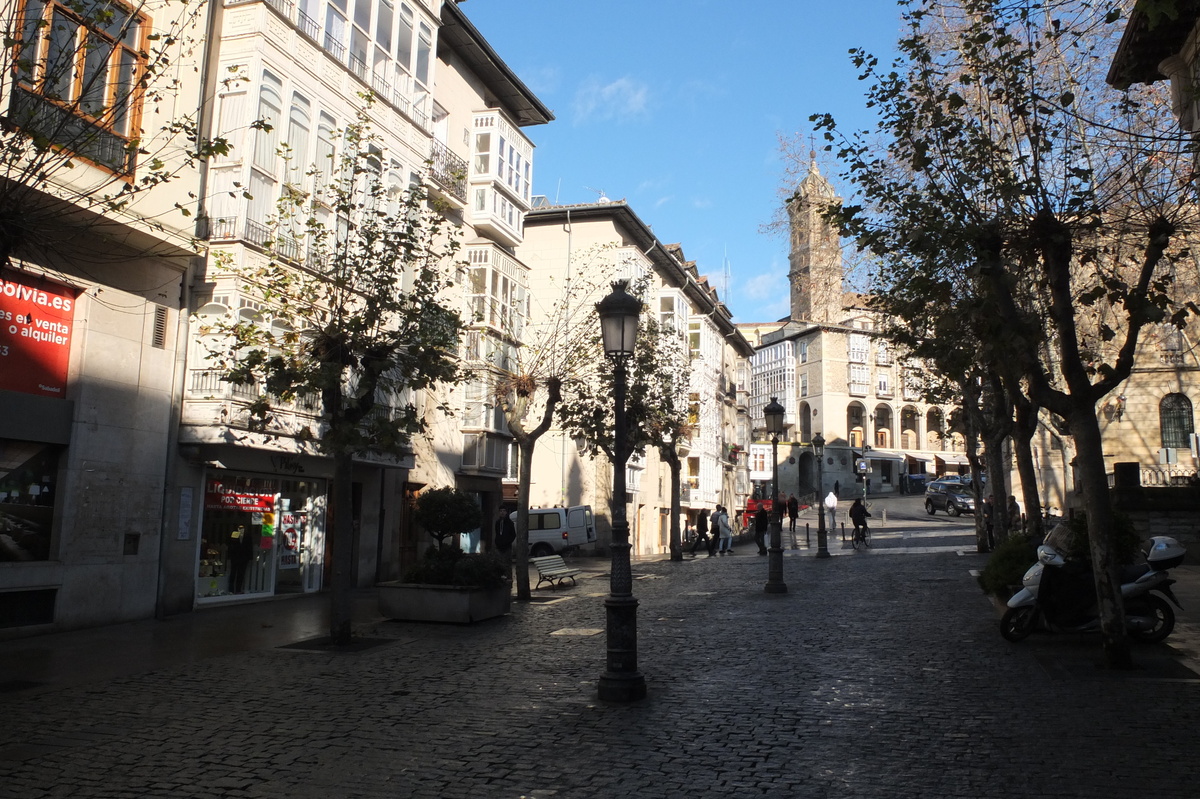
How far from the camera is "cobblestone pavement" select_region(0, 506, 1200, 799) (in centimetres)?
625

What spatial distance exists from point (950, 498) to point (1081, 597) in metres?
44.7

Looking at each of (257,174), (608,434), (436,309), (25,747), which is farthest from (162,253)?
(608,434)

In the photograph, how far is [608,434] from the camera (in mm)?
27219

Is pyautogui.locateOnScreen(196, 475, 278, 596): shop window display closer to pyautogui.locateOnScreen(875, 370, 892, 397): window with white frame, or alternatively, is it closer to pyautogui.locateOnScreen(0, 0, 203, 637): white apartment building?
pyautogui.locateOnScreen(0, 0, 203, 637): white apartment building

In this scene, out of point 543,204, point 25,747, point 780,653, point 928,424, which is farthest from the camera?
point 928,424

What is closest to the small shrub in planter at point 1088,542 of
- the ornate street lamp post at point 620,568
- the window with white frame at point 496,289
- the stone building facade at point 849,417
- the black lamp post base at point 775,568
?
the ornate street lamp post at point 620,568

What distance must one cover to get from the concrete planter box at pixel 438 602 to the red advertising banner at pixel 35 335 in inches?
238

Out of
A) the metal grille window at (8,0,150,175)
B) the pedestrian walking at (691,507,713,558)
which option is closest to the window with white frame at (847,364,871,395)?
A: the pedestrian walking at (691,507,713,558)

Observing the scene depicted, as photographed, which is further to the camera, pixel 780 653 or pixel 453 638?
pixel 453 638

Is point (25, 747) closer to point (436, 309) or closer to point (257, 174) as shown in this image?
point (436, 309)

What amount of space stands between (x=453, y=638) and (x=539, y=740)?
6139 mm

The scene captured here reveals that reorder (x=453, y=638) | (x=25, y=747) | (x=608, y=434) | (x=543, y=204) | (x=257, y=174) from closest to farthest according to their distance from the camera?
(x=25, y=747)
(x=453, y=638)
(x=257, y=174)
(x=608, y=434)
(x=543, y=204)

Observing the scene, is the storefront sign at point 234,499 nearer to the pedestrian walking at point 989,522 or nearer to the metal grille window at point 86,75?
the metal grille window at point 86,75

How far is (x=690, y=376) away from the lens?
3781 centimetres
